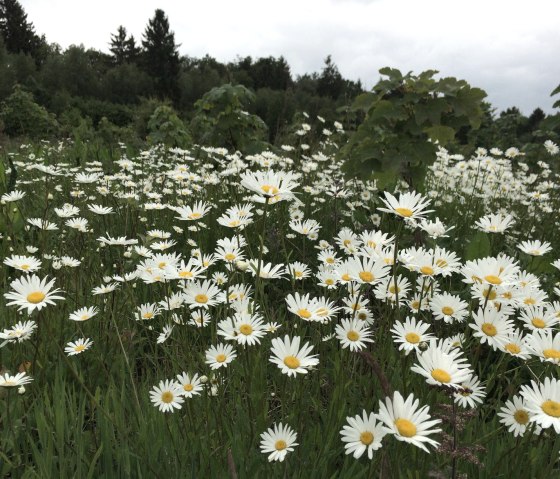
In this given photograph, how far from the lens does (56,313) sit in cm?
225

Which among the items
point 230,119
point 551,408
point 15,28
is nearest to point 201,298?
point 551,408

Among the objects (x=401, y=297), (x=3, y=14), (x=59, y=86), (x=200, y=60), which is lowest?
(x=401, y=297)

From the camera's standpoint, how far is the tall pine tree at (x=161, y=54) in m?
56.6

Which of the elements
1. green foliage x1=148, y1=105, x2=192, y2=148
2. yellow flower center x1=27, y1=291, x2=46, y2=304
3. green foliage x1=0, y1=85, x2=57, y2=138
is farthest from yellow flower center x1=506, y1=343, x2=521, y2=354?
green foliage x1=0, y1=85, x2=57, y2=138

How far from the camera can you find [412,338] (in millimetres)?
1343

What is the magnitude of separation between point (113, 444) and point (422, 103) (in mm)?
2702

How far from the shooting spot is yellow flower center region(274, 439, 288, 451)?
1.16 m

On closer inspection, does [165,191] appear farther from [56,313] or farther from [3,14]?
[3,14]

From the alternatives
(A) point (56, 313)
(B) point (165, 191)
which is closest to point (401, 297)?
(A) point (56, 313)

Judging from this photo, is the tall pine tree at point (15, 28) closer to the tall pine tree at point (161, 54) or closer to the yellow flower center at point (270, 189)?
the tall pine tree at point (161, 54)

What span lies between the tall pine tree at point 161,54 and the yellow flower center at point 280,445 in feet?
193

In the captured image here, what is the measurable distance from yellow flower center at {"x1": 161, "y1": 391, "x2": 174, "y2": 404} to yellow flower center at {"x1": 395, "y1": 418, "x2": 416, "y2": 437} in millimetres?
738

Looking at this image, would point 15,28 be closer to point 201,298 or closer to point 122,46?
point 122,46

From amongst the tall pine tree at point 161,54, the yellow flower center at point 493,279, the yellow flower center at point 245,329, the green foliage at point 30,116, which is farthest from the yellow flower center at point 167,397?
the tall pine tree at point 161,54
